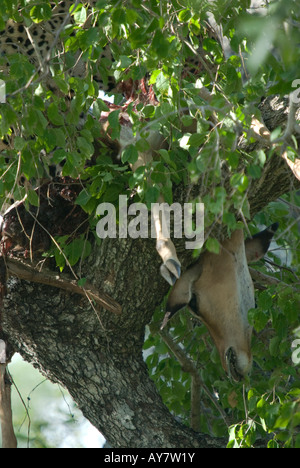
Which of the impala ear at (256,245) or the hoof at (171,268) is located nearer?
the hoof at (171,268)

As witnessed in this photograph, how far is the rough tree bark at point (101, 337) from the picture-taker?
3.42 meters

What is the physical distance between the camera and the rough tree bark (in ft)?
11.2

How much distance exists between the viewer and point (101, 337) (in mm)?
3533

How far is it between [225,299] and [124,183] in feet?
2.51

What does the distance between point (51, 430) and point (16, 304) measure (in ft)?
17.8

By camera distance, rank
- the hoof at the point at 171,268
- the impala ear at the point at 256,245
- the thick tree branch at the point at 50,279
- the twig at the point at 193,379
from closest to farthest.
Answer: the hoof at the point at 171,268 → the thick tree branch at the point at 50,279 → the impala ear at the point at 256,245 → the twig at the point at 193,379

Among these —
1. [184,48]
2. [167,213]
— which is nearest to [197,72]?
[184,48]

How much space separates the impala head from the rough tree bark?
137 millimetres

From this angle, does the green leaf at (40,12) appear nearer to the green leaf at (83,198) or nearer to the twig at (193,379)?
the green leaf at (83,198)

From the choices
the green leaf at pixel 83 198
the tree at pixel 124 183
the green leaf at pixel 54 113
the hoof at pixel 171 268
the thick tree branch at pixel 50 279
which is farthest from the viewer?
the thick tree branch at pixel 50 279

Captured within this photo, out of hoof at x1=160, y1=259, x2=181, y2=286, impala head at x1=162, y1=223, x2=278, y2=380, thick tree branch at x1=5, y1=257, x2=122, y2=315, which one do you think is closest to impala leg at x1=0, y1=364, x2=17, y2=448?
thick tree branch at x1=5, y1=257, x2=122, y2=315
